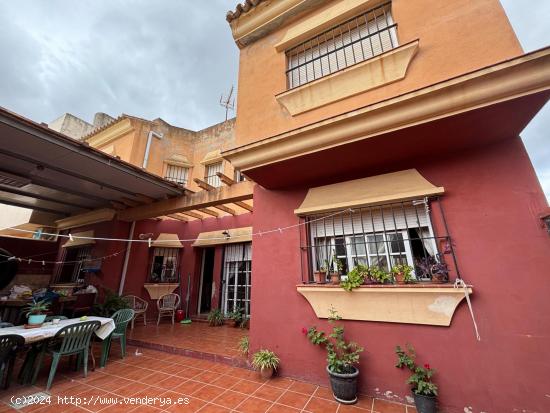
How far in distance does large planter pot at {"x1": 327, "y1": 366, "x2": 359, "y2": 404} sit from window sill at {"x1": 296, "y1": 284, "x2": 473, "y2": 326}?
0.69 metres

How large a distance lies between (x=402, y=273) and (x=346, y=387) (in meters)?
1.63

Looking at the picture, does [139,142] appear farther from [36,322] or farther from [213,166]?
[36,322]

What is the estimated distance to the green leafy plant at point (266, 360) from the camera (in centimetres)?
351

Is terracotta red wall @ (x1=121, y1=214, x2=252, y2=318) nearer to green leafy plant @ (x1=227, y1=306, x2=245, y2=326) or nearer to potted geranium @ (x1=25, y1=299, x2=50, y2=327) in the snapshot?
green leafy plant @ (x1=227, y1=306, x2=245, y2=326)

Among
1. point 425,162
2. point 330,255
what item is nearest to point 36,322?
point 330,255

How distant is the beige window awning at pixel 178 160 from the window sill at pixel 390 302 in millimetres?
8131

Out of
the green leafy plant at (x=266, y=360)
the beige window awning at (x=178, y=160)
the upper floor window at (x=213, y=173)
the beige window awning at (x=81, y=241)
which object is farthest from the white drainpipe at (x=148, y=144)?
the green leafy plant at (x=266, y=360)

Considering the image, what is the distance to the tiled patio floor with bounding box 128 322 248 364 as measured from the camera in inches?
182

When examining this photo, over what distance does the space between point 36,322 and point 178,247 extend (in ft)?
15.4

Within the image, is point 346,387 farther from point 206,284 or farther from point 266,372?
point 206,284

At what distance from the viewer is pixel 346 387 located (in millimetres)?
2867

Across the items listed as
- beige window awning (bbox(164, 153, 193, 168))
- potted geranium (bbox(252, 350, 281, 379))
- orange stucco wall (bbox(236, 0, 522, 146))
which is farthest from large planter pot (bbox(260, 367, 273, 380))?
beige window awning (bbox(164, 153, 193, 168))

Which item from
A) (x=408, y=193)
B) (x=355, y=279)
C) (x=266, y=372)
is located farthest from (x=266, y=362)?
(x=408, y=193)

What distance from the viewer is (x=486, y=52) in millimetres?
2682
